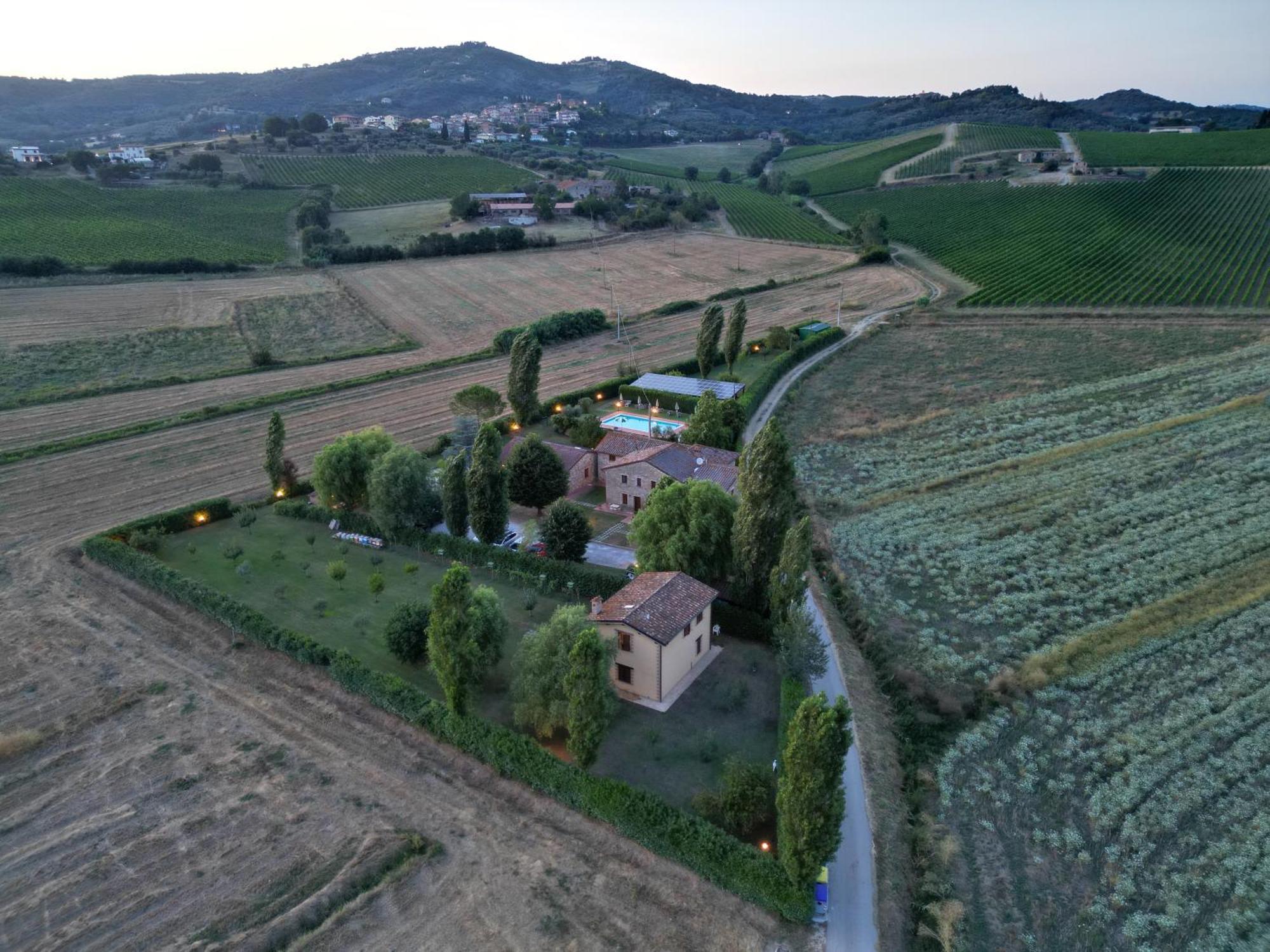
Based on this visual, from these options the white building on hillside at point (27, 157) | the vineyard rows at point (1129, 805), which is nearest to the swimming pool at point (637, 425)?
the vineyard rows at point (1129, 805)

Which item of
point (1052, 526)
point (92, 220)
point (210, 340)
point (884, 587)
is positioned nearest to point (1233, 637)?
point (1052, 526)

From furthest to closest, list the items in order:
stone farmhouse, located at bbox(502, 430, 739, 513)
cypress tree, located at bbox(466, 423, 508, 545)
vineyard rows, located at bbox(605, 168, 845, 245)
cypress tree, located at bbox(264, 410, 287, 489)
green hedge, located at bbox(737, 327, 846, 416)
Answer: vineyard rows, located at bbox(605, 168, 845, 245)
green hedge, located at bbox(737, 327, 846, 416)
cypress tree, located at bbox(264, 410, 287, 489)
stone farmhouse, located at bbox(502, 430, 739, 513)
cypress tree, located at bbox(466, 423, 508, 545)

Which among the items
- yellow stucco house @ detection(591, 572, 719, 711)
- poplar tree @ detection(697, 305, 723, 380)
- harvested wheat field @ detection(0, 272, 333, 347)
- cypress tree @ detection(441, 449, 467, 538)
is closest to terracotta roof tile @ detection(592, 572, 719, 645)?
yellow stucco house @ detection(591, 572, 719, 711)

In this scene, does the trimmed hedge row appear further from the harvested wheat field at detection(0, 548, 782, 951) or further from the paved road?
the paved road

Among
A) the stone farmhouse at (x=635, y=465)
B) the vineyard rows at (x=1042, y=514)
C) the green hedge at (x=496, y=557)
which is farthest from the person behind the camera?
the stone farmhouse at (x=635, y=465)

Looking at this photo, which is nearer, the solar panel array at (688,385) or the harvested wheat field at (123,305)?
the solar panel array at (688,385)

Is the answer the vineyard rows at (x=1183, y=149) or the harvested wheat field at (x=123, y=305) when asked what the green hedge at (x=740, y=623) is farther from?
the vineyard rows at (x=1183, y=149)
